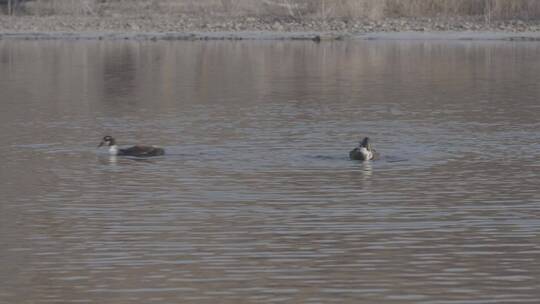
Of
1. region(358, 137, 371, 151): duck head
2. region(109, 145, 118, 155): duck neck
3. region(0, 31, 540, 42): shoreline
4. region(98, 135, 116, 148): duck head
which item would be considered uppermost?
region(358, 137, 371, 151): duck head

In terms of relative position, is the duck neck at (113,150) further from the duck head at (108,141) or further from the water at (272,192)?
the water at (272,192)

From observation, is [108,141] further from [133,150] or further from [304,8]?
[304,8]

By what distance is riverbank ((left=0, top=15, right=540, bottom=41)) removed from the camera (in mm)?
48094

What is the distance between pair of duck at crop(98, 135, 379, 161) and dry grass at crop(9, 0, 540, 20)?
104 ft

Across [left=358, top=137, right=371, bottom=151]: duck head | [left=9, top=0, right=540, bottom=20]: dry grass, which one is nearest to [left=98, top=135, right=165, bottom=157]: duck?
[left=358, top=137, right=371, bottom=151]: duck head

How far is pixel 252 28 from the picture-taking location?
50.5 m

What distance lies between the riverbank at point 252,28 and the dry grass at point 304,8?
1.96 feet

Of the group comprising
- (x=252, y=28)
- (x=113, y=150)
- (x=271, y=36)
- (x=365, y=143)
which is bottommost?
(x=271, y=36)

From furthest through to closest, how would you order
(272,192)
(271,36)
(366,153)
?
(271,36) < (366,153) < (272,192)

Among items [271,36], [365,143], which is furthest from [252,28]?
[365,143]

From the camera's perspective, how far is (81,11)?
5475cm

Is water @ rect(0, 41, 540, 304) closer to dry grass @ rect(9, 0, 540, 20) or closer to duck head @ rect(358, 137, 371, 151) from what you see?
duck head @ rect(358, 137, 371, 151)

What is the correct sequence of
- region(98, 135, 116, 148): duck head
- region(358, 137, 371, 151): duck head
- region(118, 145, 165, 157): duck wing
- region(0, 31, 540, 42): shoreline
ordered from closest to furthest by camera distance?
region(358, 137, 371, 151): duck head, region(118, 145, 165, 157): duck wing, region(98, 135, 116, 148): duck head, region(0, 31, 540, 42): shoreline

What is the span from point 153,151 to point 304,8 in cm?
3480
